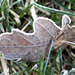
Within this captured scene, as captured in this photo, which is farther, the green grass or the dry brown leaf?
the green grass

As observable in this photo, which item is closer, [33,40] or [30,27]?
[33,40]

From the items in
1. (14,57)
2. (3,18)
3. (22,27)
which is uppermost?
(3,18)

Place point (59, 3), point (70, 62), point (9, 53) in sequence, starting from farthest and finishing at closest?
point (59, 3) < point (70, 62) < point (9, 53)

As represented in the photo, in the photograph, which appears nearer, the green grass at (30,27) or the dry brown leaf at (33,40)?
the dry brown leaf at (33,40)

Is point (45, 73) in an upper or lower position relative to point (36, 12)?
lower

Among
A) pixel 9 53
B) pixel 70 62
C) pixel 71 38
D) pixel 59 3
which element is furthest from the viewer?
pixel 59 3

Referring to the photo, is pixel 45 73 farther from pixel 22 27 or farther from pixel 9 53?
pixel 22 27

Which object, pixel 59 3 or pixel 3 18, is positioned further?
pixel 59 3

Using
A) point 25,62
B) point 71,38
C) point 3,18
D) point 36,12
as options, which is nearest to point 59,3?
point 36,12
